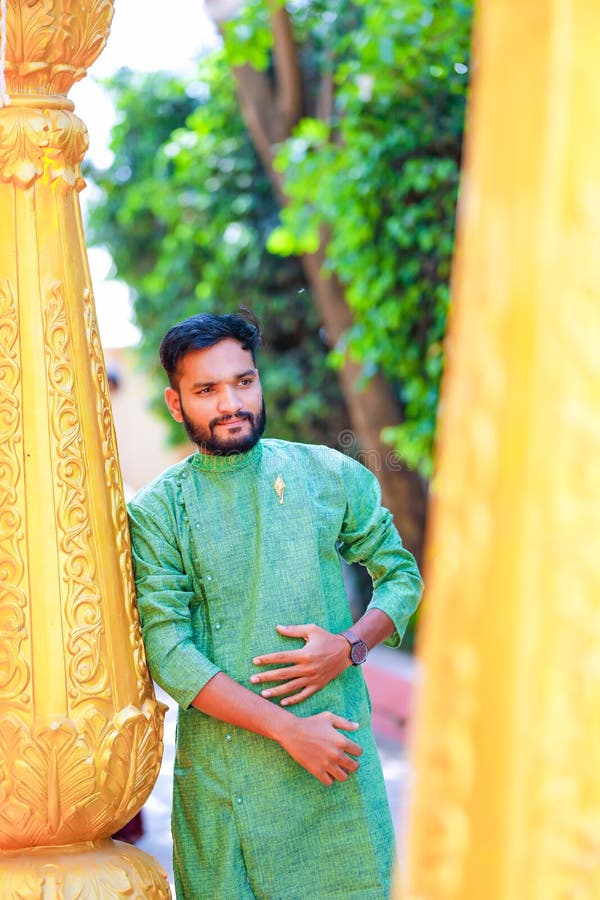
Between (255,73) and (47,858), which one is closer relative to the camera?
(47,858)

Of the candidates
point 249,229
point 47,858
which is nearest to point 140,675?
point 47,858

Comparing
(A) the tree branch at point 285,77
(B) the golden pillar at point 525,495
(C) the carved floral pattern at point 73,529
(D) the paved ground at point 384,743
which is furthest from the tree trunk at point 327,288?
(B) the golden pillar at point 525,495

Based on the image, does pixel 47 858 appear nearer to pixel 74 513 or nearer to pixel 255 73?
pixel 74 513

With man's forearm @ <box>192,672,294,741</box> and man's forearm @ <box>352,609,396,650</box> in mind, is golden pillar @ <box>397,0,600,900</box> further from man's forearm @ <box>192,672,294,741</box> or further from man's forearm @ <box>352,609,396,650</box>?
man's forearm @ <box>352,609,396,650</box>

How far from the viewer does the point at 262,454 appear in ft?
7.61

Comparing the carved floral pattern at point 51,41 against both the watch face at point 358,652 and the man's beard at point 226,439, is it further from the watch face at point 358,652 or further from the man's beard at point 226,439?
the watch face at point 358,652

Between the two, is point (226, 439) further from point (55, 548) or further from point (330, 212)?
point (330, 212)

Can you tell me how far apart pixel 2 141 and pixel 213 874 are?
122 centimetres

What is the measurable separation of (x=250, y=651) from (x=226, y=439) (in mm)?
356

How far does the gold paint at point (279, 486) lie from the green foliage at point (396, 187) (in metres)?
3.51

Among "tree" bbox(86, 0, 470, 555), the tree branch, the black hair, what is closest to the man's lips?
the black hair

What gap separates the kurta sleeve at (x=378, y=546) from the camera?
7.64 feet

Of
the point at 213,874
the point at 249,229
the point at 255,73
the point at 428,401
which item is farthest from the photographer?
the point at 249,229

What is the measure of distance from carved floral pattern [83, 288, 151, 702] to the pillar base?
25 cm
